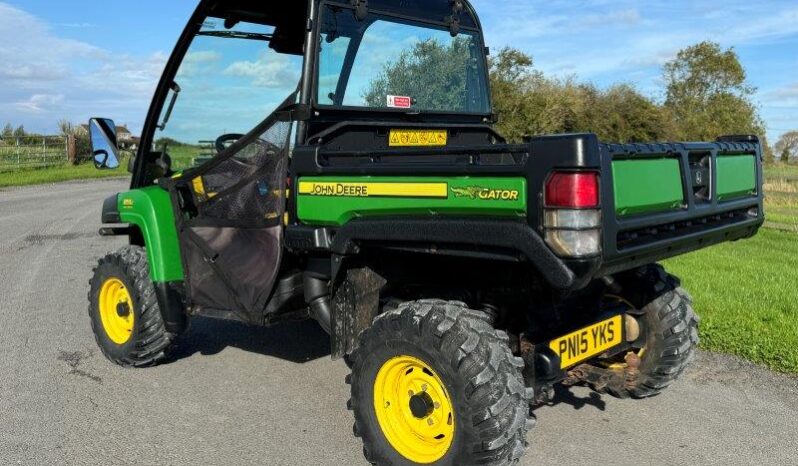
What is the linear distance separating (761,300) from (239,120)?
5.12m

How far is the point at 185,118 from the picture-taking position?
4.74 m

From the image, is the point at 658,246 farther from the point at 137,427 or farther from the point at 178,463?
the point at 137,427

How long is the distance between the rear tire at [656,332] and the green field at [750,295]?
127 cm

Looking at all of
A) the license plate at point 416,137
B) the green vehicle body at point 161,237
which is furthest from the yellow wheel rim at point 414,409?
the green vehicle body at point 161,237

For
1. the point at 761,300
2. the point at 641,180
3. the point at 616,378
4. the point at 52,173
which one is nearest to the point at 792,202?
the point at 761,300

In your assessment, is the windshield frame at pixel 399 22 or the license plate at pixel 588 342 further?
the windshield frame at pixel 399 22

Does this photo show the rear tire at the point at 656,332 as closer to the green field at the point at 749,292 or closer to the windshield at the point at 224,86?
the green field at the point at 749,292

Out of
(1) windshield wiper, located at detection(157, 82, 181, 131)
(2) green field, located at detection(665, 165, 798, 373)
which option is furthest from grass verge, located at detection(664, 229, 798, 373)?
(1) windshield wiper, located at detection(157, 82, 181, 131)

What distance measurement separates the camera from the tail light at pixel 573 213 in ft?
9.00

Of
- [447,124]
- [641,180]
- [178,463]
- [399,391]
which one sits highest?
[447,124]

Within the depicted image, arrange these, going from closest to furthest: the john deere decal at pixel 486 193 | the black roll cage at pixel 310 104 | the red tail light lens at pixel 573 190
→ the red tail light lens at pixel 573 190 < the john deere decal at pixel 486 193 < the black roll cage at pixel 310 104

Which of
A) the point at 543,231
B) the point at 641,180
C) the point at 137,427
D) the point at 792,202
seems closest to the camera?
the point at 543,231

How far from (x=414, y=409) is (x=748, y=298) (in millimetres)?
4693

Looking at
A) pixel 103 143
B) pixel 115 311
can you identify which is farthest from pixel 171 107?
pixel 115 311
